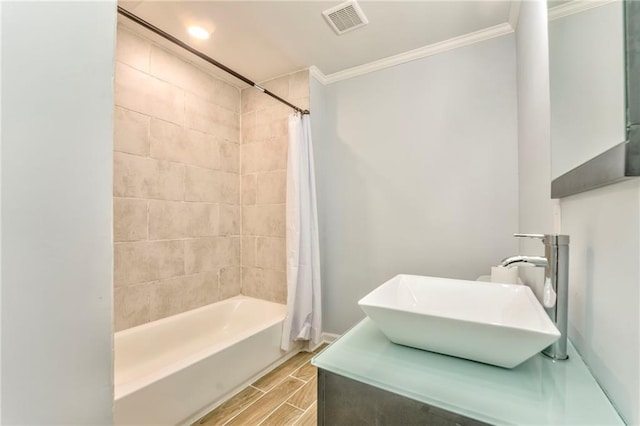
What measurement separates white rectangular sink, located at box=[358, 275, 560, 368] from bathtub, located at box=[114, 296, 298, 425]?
3.99 ft

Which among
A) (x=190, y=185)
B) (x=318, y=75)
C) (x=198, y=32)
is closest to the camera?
(x=198, y=32)

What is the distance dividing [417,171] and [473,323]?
63.6 inches

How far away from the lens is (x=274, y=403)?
1.61 metres

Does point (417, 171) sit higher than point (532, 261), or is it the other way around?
point (417, 171)

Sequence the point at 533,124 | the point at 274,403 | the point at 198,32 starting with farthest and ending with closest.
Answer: the point at 198,32, the point at 274,403, the point at 533,124

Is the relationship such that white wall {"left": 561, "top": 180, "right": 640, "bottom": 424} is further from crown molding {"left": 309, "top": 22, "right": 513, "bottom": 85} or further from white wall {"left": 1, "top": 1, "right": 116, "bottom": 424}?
crown molding {"left": 309, "top": 22, "right": 513, "bottom": 85}

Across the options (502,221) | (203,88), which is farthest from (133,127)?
(502,221)

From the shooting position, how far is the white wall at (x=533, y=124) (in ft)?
3.52

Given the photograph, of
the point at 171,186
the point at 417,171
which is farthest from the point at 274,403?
the point at 417,171

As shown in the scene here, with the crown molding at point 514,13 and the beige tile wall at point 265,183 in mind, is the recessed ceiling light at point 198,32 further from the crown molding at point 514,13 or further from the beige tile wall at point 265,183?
the crown molding at point 514,13

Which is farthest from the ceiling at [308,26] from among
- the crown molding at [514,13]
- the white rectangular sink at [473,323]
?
the white rectangular sink at [473,323]

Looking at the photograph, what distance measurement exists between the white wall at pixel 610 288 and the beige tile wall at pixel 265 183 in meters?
2.00

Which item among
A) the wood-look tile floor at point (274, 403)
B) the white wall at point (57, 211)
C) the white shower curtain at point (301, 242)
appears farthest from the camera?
the white shower curtain at point (301, 242)

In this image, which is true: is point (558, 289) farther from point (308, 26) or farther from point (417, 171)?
point (308, 26)
